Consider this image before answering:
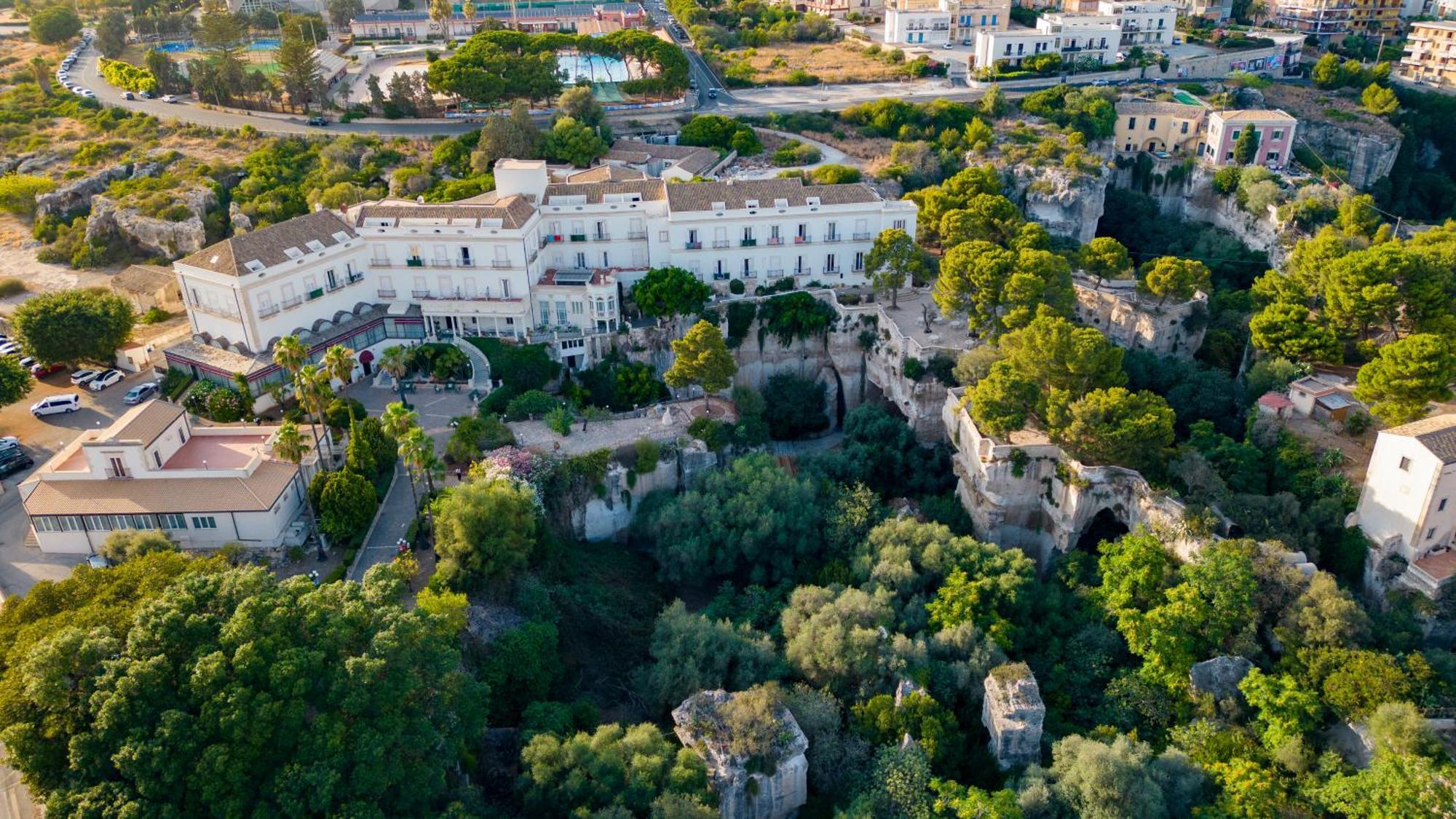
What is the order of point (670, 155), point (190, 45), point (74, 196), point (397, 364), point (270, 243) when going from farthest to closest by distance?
point (190, 45) < point (74, 196) < point (670, 155) < point (270, 243) < point (397, 364)

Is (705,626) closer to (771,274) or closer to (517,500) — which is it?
(517,500)

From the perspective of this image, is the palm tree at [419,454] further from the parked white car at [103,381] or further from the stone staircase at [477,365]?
the parked white car at [103,381]

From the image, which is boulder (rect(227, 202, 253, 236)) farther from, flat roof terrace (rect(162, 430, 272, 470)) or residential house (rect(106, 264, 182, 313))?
flat roof terrace (rect(162, 430, 272, 470))

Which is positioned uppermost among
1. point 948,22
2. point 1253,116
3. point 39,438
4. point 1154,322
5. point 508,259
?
point 948,22

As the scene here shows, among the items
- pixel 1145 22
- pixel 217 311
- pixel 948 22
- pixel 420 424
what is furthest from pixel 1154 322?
pixel 948 22

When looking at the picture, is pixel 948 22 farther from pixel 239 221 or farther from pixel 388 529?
pixel 388 529

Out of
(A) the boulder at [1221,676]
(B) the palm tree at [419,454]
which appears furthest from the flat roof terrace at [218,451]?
(A) the boulder at [1221,676]

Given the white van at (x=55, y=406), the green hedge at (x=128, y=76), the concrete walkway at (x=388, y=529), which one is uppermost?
the green hedge at (x=128, y=76)
